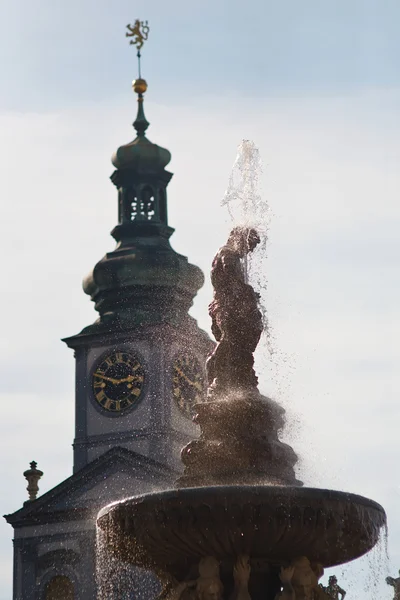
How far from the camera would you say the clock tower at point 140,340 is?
212ft

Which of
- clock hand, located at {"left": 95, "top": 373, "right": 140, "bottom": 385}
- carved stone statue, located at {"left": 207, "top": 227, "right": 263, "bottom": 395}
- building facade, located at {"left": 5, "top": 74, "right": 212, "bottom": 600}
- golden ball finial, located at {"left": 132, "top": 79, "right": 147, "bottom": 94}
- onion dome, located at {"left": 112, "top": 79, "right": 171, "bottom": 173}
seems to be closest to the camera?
carved stone statue, located at {"left": 207, "top": 227, "right": 263, "bottom": 395}

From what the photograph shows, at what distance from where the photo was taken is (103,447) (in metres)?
65.3

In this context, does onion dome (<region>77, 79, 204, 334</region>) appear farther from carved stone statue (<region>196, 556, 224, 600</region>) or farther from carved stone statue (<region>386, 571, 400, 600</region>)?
carved stone statue (<region>196, 556, 224, 600</region>)

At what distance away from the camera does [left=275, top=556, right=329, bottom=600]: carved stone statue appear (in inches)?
566

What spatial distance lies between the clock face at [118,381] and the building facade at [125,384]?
38mm

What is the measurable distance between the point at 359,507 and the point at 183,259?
5260 centimetres

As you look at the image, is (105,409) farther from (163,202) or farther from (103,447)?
→ (163,202)

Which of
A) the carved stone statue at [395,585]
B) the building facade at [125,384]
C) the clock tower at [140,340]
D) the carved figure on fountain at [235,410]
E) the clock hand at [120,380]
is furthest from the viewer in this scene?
the clock hand at [120,380]

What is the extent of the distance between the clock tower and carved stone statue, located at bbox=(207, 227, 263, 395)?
47687 mm

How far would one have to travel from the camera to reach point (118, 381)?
6588cm

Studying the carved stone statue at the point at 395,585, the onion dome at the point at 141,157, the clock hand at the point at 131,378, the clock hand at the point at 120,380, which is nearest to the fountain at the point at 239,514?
the carved stone statue at the point at 395,585

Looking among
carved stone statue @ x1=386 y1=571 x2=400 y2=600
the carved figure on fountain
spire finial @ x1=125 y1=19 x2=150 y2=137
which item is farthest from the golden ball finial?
the carved figure on fountain

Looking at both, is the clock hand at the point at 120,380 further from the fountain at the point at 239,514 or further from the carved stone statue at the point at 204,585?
the carved stone statue at the point at 204,585

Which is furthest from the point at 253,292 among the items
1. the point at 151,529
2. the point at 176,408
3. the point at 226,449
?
the point at 176,408
